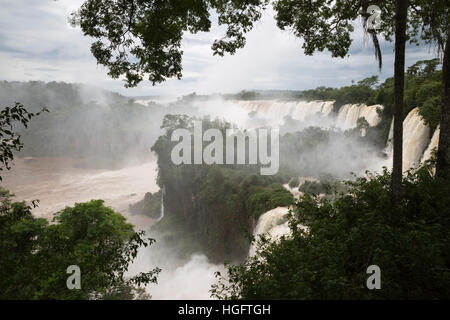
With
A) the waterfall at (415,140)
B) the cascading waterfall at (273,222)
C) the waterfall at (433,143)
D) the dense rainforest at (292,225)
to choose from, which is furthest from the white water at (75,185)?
the waterfall at (433,143)

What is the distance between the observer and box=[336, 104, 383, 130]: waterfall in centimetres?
2815

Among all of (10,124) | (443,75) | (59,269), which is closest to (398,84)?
(443,75)

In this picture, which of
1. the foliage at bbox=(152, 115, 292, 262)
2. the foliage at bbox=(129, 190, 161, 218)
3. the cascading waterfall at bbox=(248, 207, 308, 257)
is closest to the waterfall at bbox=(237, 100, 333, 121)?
the foliage at bbox=(152, 115, 292, 262)

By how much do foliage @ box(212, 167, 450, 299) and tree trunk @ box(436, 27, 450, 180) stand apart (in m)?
0.52

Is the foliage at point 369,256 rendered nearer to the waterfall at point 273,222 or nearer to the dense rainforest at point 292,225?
the dense rainforest at point 292,225

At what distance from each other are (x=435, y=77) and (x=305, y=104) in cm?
1960

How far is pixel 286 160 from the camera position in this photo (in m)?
30.5

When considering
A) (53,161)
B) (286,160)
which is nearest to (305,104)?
(286,160)

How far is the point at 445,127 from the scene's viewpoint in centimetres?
639

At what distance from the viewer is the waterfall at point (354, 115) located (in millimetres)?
28150

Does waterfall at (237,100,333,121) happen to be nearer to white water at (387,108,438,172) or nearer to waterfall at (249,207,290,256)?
white water at (387,108,438,172)

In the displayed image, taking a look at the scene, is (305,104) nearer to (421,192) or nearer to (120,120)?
(421,192)

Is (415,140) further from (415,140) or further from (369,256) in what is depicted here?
(369,256)

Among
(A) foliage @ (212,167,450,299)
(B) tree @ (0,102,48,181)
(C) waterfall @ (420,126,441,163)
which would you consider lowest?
(A) foliage @ (212,167,450,299)
